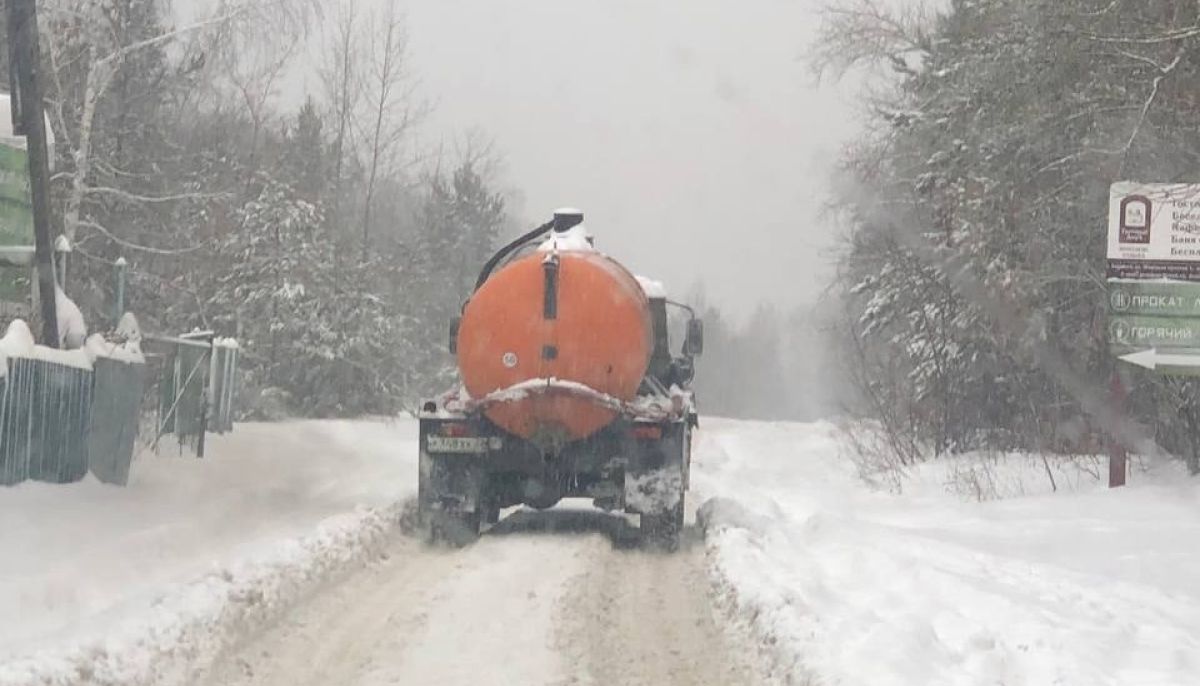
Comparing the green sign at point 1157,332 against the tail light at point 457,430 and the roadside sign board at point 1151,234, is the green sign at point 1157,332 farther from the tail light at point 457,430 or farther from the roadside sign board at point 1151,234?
the tail light at point 457,430

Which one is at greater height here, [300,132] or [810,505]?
[300,132]

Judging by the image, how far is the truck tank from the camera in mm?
11883

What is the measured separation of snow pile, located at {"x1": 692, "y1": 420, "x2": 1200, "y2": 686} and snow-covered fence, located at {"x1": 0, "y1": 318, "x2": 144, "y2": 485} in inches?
233

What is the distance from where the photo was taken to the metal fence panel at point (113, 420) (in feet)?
41.4

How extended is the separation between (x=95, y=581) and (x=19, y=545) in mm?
1152

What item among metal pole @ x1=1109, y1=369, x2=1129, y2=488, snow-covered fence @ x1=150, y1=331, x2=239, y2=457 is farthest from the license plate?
metal pole @ x1=1109, y1=369, x2=1129, y2=488

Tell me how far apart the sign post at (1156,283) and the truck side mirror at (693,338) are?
4550mm

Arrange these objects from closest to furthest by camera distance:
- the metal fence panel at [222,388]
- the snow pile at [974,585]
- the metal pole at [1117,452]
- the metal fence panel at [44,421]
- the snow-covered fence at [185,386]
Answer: the snow pile at [974,585] < the metal fence panel at [44,421] < the metal pole at [1117,452] < the snow-covered fence at [185,386] < the metal fence panel at [222,388]

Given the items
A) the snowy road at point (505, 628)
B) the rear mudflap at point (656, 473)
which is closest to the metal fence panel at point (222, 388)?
the rear mudflap at point (656, 473)

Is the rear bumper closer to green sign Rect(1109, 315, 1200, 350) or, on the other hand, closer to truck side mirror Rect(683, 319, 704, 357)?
truck side mirror Rect(683, 319, 704, 357)

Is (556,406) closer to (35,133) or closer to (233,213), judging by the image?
(35,133)

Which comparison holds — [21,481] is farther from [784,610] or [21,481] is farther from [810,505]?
[810,505]

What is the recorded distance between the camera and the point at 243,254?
36.2 meters

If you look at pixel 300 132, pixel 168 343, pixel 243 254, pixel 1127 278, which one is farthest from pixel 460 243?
pixel 1127 278
